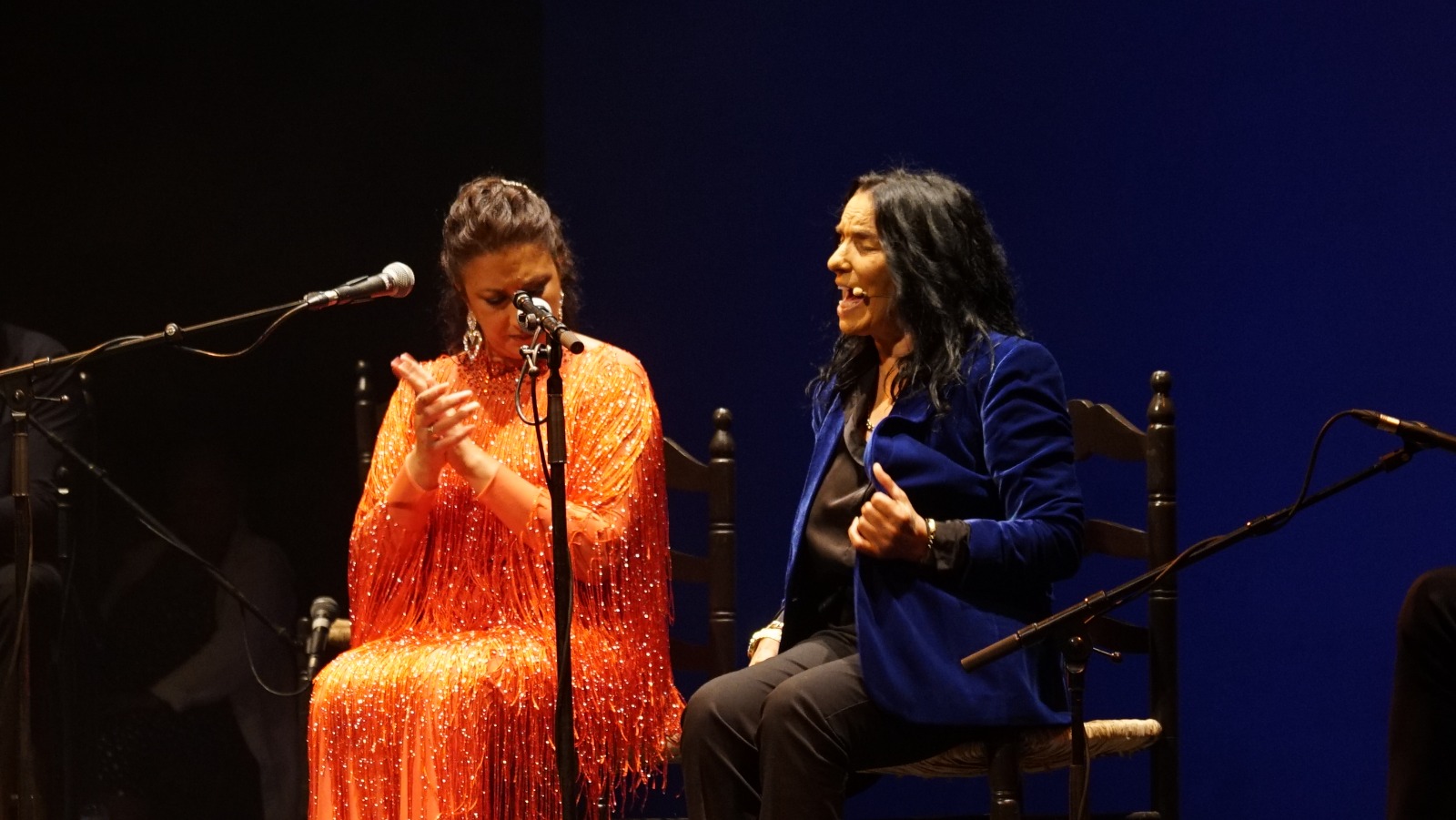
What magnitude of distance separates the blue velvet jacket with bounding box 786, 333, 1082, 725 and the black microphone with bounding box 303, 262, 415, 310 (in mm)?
816

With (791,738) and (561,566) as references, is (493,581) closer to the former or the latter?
(561,566)

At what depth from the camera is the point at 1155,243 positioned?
11.4 ft

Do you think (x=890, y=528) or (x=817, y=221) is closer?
(x=890, y=528)

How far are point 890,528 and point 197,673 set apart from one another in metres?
2.34

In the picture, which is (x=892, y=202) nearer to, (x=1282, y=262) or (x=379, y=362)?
(x=1282, y=262)

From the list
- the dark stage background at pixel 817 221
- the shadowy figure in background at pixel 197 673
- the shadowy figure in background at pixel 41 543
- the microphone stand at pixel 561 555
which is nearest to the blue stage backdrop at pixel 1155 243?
the dark stage background at pixel 817 221

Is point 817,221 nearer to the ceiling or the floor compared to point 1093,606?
nearer to the ceiling

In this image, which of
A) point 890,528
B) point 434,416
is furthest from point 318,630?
point 890,528

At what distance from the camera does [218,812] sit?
3.97 m

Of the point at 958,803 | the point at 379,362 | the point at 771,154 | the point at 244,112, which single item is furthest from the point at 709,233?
the point at 958,803

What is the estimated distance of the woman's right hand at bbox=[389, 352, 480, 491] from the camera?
8.58ft

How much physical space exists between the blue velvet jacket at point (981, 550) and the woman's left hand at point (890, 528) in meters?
0.07

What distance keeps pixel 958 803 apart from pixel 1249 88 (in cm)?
174

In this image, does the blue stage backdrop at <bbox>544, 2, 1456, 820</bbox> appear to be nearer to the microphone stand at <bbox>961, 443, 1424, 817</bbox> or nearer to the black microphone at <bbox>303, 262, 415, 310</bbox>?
the microphone stand at <bbox>961, 443, 1424, 817</bbox>
